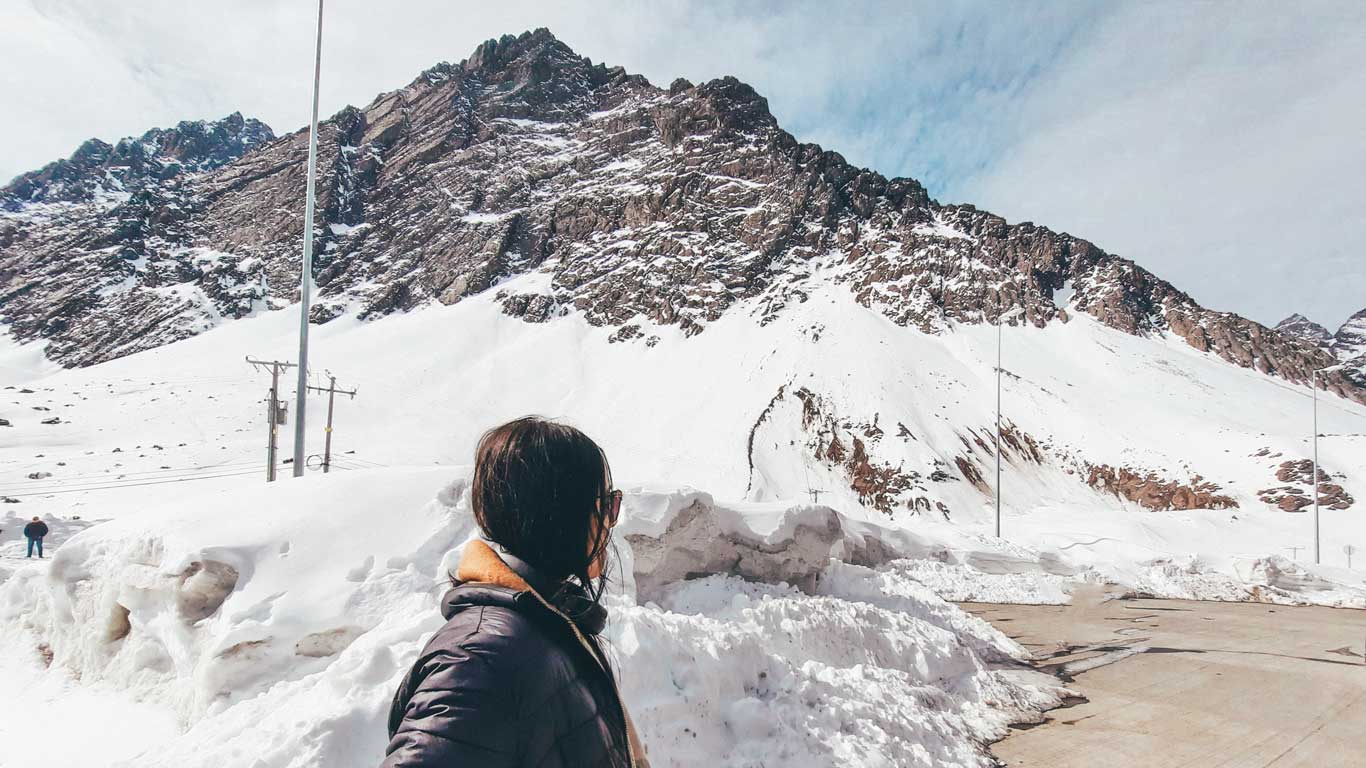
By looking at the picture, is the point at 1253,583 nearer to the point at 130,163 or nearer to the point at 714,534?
the point at 714,534

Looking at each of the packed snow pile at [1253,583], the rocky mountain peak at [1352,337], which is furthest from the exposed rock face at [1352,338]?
the packed snow pile at [1253,583]

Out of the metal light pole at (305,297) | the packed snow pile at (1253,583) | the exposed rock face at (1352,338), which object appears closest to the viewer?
the metal light pole at (305,297)

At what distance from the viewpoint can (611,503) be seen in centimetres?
147

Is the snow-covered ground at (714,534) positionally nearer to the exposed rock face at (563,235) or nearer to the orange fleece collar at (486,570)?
the orange fleece collar at (486,570)

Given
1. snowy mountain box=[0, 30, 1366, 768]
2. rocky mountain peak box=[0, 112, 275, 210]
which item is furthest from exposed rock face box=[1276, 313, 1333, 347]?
rocky mountain peak box=[0, 112, 275, 210]

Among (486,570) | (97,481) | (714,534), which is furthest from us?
(97,481)

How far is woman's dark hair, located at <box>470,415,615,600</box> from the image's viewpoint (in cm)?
130

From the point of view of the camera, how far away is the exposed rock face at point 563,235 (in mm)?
57438

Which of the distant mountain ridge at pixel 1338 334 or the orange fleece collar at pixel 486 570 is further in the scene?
the distant mountain ridge at pixel 1338 334

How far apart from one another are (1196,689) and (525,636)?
883cm

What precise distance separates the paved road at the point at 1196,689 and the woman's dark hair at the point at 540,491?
541cm

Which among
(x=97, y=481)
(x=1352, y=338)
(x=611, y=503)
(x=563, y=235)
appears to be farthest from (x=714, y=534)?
(x=1352, y=338)

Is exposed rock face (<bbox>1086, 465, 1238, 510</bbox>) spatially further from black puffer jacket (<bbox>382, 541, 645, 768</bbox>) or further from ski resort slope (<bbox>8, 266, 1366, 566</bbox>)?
black puffer jacket (<bbox>382, 541, 645, 768</bbox>)

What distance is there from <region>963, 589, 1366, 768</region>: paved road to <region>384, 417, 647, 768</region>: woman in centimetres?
530
